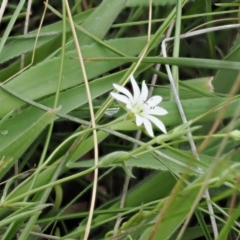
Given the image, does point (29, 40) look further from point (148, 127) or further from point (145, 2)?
point (148, 127)

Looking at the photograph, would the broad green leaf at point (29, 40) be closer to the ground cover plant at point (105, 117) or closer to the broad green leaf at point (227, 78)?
the ground cover plant at point (105, 117)

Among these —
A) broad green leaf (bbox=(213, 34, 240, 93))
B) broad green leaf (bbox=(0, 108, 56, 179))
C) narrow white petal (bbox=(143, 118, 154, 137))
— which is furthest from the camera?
broad green leaf (bbox=(213, 34, 240, 93))

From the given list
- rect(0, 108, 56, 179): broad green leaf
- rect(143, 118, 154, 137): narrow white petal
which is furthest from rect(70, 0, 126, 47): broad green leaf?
rect(143, 118, 154, 137): narrow white petal

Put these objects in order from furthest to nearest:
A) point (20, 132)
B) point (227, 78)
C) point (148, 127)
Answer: point (227, 78), point (20, 132), point (148, 127)

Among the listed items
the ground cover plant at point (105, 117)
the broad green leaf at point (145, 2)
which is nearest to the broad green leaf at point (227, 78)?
the ground cover plant at point (105, 117)

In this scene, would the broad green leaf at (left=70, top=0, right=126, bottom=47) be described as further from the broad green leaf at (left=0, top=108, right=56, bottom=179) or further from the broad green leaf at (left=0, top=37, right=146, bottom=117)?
the broad green leaf at (left=0, top=108, right=56, bottom=179)

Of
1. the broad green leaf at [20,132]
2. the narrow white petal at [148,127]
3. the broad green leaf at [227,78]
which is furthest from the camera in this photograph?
the broad green leaf at [227,78]

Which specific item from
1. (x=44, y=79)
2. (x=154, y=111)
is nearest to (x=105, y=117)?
(x=44, y=79)

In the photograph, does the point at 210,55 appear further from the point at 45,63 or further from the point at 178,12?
the point at 45,63
